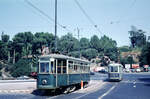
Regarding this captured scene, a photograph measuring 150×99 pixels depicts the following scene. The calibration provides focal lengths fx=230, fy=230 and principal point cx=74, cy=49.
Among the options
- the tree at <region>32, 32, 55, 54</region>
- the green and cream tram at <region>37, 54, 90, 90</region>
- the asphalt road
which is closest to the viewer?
the asphalt road

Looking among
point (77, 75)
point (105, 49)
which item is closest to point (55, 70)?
point (77, 75)

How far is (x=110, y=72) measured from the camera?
118 feet

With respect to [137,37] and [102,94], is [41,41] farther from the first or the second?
[137,37]

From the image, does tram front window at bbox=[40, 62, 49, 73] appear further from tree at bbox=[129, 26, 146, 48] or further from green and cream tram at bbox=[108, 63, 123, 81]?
tree at bbox=[129, 26, 146, 48]

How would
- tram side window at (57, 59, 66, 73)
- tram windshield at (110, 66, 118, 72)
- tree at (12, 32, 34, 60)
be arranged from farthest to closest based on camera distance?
tree at (12, 32, 34, 60) < tram windshield at (110, 66, 118, 72) < tram side window at (57, 59, 66, 73)

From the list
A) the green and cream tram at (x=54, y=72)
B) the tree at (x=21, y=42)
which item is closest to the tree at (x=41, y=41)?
the tree at (x=21, y=42)

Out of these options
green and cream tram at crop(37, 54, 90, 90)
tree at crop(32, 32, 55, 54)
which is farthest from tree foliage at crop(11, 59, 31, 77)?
green and cream tram at crop(37, 54, 90, 90)

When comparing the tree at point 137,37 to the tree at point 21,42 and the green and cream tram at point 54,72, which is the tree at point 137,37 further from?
the green and cream tram at point 54,72

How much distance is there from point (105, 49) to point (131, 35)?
1589 inches

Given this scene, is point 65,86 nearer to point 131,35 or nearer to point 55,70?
point 55,70

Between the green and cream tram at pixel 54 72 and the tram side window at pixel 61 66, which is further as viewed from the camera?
the tram side window at pixel 61 66

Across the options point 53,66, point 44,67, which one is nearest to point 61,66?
point 53,66

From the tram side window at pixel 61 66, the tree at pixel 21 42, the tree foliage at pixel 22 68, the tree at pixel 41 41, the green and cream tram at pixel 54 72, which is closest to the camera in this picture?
the green and cream tram at pixel 54 72

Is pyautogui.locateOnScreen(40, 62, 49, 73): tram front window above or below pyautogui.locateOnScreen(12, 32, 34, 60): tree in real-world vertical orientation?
below
